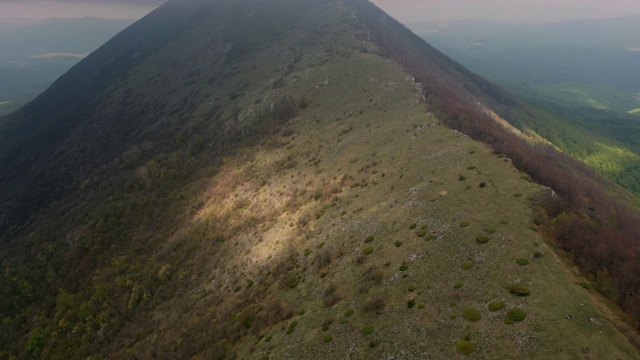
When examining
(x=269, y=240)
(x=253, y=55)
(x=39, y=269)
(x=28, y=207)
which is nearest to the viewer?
(x=269, y=240)

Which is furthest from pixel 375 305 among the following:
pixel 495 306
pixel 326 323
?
pixel 495 306

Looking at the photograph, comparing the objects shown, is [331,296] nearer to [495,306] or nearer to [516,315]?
[495,306]

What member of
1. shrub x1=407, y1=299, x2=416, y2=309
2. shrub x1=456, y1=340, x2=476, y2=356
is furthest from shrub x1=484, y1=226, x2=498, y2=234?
shrub x1=456, y1=340, x2=476, y2=356

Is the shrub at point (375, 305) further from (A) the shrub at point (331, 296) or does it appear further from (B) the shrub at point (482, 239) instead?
(B) the shrub at point (482, 239)

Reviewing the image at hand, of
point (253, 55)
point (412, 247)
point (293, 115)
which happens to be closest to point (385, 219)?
point (412, 247)

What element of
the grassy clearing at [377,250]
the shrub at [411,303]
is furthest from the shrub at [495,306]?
the shrub at [411,303]

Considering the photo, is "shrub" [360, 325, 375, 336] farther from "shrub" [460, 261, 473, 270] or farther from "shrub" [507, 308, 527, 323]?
"shrub" [507, 308, 527, 323]

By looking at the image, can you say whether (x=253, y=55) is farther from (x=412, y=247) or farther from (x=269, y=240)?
(x=412, y=247)
